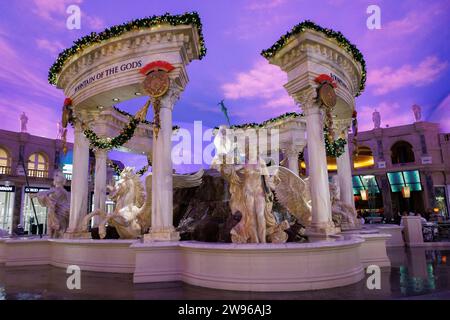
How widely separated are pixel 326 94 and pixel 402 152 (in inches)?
836

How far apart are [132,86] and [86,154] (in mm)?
3003

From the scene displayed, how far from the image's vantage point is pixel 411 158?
24828 mm

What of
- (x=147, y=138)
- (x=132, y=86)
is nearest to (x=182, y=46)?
(x=132, y=86)

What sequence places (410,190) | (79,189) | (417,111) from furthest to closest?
(410,190)
(417,111)
(79,189)

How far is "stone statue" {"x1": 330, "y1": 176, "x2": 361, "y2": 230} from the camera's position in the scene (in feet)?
30.9

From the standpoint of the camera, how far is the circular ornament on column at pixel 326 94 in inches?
312

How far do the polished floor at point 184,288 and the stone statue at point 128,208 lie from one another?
1367mm

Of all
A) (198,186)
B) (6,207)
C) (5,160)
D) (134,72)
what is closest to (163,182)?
(134,72)

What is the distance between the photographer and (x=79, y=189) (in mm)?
8930

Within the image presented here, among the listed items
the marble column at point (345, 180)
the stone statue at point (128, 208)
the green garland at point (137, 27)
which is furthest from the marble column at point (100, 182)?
the marble column at point (345, 180)

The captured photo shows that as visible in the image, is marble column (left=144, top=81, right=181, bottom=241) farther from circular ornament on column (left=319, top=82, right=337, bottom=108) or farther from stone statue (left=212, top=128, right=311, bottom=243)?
circular ornament on column (left=319, top=82, right=337, bottom=108)

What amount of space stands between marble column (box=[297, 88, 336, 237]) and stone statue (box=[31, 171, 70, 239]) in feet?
23.6

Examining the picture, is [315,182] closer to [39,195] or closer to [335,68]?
[335,68]

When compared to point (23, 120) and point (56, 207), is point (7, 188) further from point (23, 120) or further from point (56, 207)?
point (56, 207)
